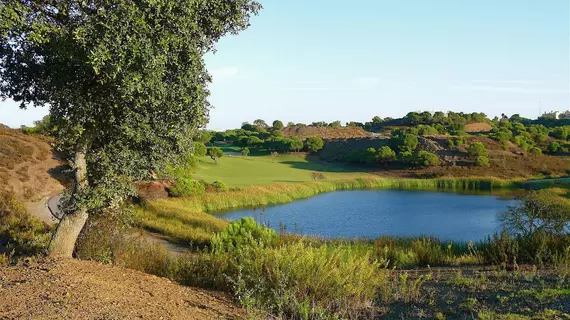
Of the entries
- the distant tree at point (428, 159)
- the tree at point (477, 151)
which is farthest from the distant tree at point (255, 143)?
the tree at point (477, 151)

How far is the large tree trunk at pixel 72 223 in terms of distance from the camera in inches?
292

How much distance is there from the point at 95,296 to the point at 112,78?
2.70m

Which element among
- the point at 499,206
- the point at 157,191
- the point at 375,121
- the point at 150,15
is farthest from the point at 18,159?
the point at 375,121

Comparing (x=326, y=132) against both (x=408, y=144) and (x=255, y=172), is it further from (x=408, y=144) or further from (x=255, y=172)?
(x=255, y=172)

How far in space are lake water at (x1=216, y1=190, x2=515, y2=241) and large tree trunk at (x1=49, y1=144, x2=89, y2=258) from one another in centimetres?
923

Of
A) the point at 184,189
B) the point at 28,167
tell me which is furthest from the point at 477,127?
the point at 28,167

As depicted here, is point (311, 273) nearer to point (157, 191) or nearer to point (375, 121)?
point (157, 191)

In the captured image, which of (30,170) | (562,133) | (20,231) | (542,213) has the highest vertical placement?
(562,133)

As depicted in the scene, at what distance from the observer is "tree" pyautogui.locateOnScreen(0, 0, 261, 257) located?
19.0 feet

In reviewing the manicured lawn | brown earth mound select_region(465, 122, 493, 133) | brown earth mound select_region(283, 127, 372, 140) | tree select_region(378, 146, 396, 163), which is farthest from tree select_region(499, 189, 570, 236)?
brown earth mound select_region(465, 122, 493, 133)

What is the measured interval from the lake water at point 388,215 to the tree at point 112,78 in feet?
30.3

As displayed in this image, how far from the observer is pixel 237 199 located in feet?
95.9

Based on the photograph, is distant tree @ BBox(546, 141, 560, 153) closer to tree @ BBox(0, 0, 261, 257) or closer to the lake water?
the lake water

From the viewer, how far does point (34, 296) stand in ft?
16.4
